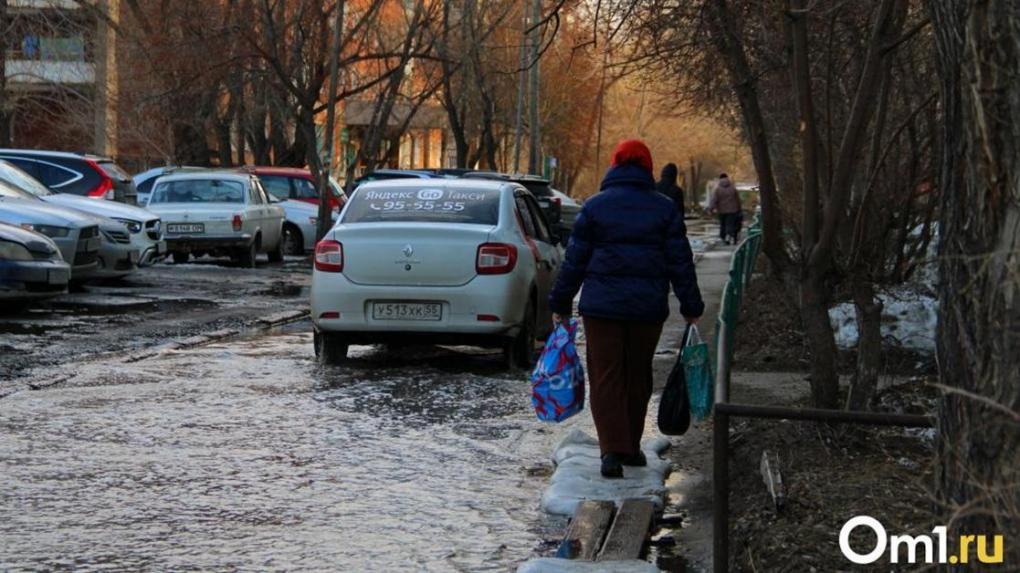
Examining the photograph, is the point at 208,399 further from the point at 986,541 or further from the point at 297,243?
the point at 297,243

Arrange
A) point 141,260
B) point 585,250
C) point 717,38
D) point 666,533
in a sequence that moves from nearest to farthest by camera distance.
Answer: point 666,533 → point 585,250 → point 717,38 → point 141,260

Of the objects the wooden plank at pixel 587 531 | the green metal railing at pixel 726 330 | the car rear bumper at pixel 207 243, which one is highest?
the green metal railing at pixel 726 330

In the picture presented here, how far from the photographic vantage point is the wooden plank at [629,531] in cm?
672

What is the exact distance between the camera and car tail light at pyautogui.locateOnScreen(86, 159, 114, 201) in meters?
25.0

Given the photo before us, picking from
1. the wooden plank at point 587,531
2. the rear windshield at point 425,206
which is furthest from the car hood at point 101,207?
the wooden plank at point 587,531

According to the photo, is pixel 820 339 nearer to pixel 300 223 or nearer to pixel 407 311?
pixel 407 311

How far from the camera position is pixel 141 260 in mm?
22812

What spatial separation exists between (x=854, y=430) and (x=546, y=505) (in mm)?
1731

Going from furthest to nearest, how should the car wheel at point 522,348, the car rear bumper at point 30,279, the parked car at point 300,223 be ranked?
the parked car at point 300,223 → the car rear bumper at point 30,279 → the car wheel at point 522,348

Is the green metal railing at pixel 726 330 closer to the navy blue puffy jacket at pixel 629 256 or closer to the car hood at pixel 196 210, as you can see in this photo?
the navy blue puffy jacket at pixel 629 256

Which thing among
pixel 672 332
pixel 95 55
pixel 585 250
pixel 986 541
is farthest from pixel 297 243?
pixel 986 541

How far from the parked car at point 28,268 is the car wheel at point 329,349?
14.5 ft

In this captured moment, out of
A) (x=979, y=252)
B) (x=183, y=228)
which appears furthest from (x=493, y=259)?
(x=183, y=228)

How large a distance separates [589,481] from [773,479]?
1221 mm
